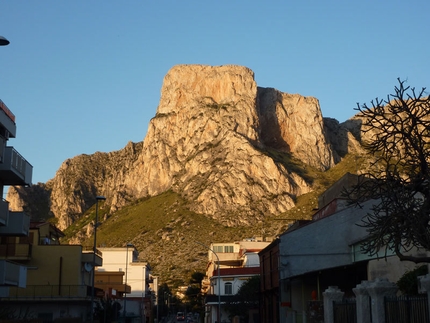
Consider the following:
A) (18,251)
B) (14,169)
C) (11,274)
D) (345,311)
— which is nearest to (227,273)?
(18,251)

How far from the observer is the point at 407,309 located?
1767 cm

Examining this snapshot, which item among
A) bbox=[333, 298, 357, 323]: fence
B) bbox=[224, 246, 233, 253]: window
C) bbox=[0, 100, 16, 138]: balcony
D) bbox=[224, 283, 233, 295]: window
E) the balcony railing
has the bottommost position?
bbox=[333, 298, 357, 323]: fence

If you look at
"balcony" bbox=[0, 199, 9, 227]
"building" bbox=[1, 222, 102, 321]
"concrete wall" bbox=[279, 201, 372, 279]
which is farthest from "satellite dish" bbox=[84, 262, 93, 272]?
"balcony" bbox=[0, 199, 9, 227]

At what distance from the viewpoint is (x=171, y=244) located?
5807 inches

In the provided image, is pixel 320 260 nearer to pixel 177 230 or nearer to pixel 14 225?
pixel 14 225

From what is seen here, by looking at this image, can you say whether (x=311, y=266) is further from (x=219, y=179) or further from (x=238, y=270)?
(x=219, y=179)

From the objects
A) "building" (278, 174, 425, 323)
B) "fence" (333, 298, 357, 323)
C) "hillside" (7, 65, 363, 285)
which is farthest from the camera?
"hillside" (7, 65, 363, 285)

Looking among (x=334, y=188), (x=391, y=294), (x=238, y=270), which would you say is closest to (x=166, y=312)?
(x=238, y=270)

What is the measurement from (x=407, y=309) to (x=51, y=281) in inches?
1259

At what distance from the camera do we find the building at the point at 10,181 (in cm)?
2645

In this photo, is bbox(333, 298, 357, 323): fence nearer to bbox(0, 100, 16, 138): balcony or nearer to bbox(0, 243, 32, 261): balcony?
bbox(0, 100, 16, 138): balcony

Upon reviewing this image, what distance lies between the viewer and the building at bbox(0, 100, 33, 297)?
2645 centimetres

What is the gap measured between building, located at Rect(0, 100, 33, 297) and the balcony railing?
14240mm

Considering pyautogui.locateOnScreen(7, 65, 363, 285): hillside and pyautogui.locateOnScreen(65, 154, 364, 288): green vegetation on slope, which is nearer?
pyautogui.locateOnScreen(65, 154, 364, 288): green vegetation on slope
